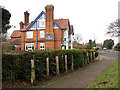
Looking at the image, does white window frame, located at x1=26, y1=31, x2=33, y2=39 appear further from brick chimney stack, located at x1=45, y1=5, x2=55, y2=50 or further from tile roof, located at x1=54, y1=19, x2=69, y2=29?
tile roof, located at x1=54, y1=19, x2=69, y2=29

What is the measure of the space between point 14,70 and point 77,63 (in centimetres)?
700

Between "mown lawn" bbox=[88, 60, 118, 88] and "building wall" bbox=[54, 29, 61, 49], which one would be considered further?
"building wall" bbox=[54, 29, 61, 49]

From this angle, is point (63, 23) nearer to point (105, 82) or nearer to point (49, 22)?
point (49, 22)

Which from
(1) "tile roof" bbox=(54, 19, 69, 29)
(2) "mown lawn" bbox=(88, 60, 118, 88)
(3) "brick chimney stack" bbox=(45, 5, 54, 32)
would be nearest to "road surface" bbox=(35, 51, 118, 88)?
(2) "mown lawn" bbox=(88, 60, 118, 88)

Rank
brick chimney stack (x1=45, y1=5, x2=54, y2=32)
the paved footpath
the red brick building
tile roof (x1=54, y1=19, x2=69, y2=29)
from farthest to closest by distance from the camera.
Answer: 1. tile roof (x1=54, y1=19, x2=69, y2=29)
2. the red brick building
3. brick chimney stack (x1=45, y1=5, x2=54, y2=32)
4. the paved footpath

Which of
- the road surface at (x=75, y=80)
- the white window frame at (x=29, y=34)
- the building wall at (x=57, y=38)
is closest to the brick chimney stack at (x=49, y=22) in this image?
the building wall at (x=57, y=38)

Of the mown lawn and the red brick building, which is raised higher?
the red brick building

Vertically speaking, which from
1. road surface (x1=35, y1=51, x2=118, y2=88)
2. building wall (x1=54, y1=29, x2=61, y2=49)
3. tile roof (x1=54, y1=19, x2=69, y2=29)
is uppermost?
tile roof (x1=54, y1=19, x2=69, y2=29)

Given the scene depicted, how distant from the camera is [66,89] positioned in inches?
216

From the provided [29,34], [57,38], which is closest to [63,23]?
[57,38]

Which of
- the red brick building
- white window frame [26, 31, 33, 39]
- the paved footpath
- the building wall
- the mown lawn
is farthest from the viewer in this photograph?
white window frame [26, 31, 33, 39]

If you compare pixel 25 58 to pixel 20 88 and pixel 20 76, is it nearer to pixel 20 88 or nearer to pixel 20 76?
pixel 20 76

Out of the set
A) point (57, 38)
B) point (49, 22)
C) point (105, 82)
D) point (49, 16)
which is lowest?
point (105, 82)

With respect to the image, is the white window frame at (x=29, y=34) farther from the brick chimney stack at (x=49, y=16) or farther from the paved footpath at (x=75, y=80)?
the paved footpath at (x=75, y=80)
